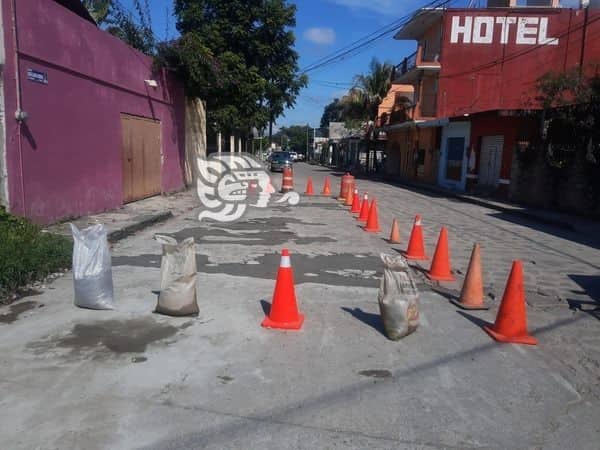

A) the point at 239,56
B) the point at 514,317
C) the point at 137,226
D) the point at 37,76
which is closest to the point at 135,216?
the point at 137,226

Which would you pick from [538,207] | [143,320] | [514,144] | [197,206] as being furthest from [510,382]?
[514,144]

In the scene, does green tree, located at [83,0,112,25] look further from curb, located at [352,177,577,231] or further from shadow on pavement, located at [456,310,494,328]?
shadow on pavement, located at [456,310,494,328]

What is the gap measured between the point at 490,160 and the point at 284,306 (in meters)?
19.1

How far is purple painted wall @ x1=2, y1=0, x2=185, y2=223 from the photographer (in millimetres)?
7973

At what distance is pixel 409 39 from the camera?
36031 mm

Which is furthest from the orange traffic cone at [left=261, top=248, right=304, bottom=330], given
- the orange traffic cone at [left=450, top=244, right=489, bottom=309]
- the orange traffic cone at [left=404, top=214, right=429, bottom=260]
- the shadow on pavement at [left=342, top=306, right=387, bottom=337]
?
the orange traffic cone at [left=404, top=214, right=429, bottom=260]

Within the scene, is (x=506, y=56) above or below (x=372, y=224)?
above

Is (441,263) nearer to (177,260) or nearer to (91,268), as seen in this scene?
(177,260)

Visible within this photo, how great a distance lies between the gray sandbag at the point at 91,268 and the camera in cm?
498

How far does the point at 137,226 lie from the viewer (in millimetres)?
9977

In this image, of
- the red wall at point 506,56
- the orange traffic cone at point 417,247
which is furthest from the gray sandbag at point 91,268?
the red wall at point 506,56

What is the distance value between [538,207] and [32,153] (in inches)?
573

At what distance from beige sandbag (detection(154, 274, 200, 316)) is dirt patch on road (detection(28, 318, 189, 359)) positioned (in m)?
0.19

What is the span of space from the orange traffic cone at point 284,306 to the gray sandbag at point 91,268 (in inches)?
66.4
